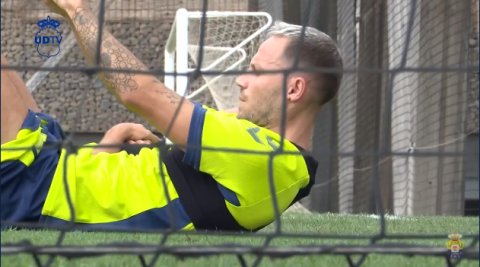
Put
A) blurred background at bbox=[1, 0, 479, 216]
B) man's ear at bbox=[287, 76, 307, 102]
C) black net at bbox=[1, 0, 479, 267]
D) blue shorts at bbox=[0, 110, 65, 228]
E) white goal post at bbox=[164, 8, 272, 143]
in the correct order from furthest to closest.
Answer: white goal post at bbox=[164, 8, 272, 143], blurred background at bbox=[1, 0, 479, 216], black net at bbox=[1, 0, 479, 267], man's ear at bbox=[287, 76, 307, 102], blue shorts at bbox=[0, 110, 65, 228]

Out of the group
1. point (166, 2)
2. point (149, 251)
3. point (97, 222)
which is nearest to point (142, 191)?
point (97, 222)

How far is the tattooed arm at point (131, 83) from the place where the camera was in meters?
1.35

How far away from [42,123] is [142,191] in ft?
1.07

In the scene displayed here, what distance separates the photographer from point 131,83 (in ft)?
4.46

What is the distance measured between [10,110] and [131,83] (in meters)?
0.34

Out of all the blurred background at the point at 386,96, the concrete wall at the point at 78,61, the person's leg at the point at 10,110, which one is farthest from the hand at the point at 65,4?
the concrete wall at the point at 78,61

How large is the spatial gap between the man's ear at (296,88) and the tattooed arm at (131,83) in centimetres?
33

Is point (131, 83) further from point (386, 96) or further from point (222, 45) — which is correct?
point (222, 45)

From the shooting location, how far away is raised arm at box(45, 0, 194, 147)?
135cm

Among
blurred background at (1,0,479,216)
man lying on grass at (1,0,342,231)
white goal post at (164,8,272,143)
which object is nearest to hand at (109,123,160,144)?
man lying on grass at (1,0,342,231)

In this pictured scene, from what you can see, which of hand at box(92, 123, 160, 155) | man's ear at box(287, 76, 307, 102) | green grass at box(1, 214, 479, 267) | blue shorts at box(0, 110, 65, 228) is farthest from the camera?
hand at box(92, 123, 160, 155)

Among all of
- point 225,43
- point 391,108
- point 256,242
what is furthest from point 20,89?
point 225,43

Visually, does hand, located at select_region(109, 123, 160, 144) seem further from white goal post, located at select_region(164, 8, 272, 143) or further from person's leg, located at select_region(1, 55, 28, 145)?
white goal post, located at select_region(164, 8, 272, 143)

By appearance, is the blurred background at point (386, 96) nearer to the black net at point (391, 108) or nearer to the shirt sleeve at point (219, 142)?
the black net at point (391, 108)
